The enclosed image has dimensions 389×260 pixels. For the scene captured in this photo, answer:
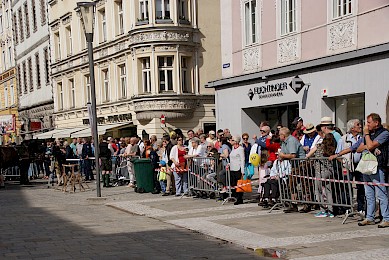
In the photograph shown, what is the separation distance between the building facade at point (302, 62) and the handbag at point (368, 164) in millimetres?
5304

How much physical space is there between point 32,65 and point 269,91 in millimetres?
34501

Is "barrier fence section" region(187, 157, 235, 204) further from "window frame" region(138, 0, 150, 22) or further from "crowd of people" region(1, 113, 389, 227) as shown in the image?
"window frame" region(138, 0, 150, 22)

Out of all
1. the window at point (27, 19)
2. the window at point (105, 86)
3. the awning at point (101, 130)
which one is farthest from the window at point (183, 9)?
the window at point (27, 19)

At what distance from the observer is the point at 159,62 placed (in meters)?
29.0

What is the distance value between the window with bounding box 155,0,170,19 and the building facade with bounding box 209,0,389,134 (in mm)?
7702

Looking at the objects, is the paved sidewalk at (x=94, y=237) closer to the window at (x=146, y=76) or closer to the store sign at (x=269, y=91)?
the store sign at (x=269, y=91)

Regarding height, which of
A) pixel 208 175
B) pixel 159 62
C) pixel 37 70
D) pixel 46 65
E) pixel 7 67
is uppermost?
pixel 7 67

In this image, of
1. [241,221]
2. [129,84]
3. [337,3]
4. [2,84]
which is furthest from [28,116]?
[241,221]

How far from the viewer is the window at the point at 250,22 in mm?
20062

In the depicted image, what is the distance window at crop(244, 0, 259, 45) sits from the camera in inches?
790

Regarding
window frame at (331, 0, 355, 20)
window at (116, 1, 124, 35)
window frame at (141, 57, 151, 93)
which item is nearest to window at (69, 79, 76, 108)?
window at (116, 1, 124, 35)

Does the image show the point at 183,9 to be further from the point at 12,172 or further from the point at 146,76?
the point at 12,172

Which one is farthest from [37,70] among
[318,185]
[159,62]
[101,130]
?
[318,185]

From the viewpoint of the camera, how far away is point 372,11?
47.5 feet
